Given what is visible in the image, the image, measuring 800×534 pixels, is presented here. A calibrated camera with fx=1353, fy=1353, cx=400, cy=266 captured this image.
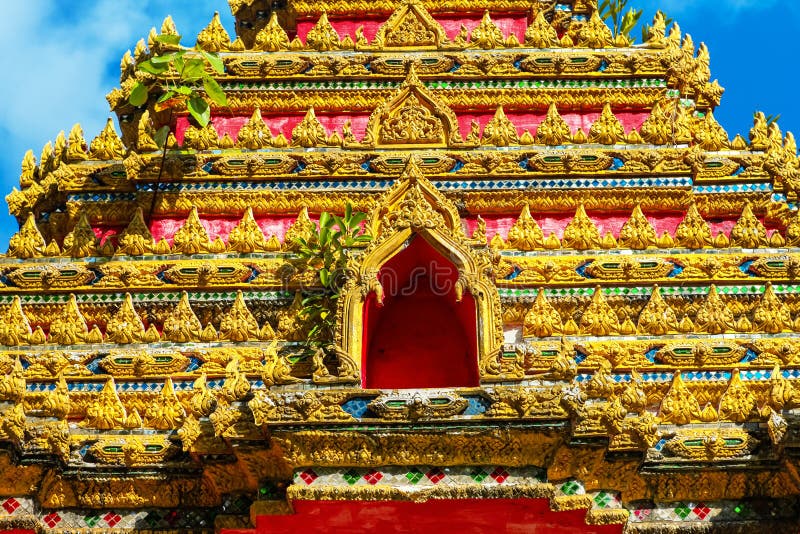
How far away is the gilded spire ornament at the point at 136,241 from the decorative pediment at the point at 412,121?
286cm

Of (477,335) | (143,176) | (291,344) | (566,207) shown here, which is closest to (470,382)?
(477,335)

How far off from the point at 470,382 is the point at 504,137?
3897 mm

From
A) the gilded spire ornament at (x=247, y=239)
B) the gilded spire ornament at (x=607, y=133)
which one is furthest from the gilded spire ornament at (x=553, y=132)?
the gilded spire ornament at (x=247, y=239)

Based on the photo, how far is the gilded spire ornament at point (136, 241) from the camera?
1523 cm

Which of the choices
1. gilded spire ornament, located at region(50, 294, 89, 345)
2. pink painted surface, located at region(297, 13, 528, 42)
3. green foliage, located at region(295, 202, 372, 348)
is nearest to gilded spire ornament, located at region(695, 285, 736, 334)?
green foliage, located at region(295, 202, 372, 348)

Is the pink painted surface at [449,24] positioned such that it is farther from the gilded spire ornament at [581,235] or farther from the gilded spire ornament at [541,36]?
the gilded spire ornament at [581,235]

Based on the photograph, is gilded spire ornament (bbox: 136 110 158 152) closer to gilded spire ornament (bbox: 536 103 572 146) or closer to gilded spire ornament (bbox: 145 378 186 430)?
gilded spire ornament (bbox: 145 378 186 430)

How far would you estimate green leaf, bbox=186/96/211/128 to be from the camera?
16.1 meters

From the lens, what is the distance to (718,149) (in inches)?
658

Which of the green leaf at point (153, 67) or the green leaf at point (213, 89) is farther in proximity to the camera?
the green leaf at point (213, 89)

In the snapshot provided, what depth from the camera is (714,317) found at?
14.4 meters

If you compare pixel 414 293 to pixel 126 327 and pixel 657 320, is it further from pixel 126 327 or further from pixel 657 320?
pixel 126 327

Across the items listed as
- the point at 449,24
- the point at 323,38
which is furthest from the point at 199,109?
the point at 449,24

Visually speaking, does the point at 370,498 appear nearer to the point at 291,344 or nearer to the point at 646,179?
the point at 291,344
